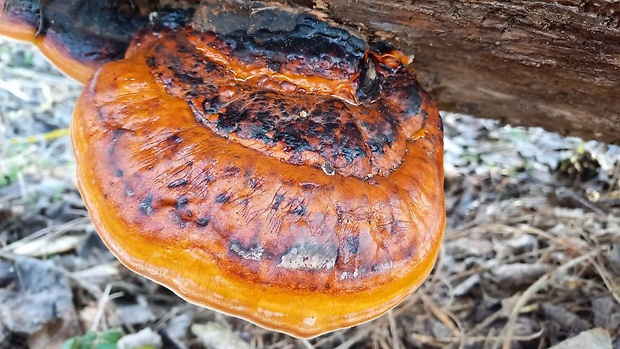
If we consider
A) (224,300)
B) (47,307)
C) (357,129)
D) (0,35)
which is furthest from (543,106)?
(47,307)

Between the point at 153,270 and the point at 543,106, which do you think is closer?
the point at 153,270

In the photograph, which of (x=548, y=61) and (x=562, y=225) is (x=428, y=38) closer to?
(x=548, y=61)

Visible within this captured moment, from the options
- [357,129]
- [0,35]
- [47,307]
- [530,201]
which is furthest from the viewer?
[530,201]

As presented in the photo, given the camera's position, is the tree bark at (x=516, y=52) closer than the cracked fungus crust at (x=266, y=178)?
No

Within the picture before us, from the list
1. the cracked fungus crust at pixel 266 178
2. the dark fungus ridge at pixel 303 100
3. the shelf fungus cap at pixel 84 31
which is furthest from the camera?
the shelf fungus cap at pixel 84 31

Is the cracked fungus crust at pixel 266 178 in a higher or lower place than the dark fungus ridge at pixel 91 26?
lower

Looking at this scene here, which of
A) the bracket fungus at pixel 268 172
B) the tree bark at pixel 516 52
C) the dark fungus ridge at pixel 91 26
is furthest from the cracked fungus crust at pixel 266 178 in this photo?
the dark fungus ridge at pixel 91 26

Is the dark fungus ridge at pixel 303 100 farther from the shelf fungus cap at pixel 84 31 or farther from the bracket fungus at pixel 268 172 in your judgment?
the shelf fungus cap at pixel 84 31

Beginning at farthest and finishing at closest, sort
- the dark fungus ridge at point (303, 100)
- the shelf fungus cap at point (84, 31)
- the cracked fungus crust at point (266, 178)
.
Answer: the shelf fungus cap at point (84, 31) → the dark fungus ridge at point (303, 100) → the cracked fungus crust at point (266, 178)
